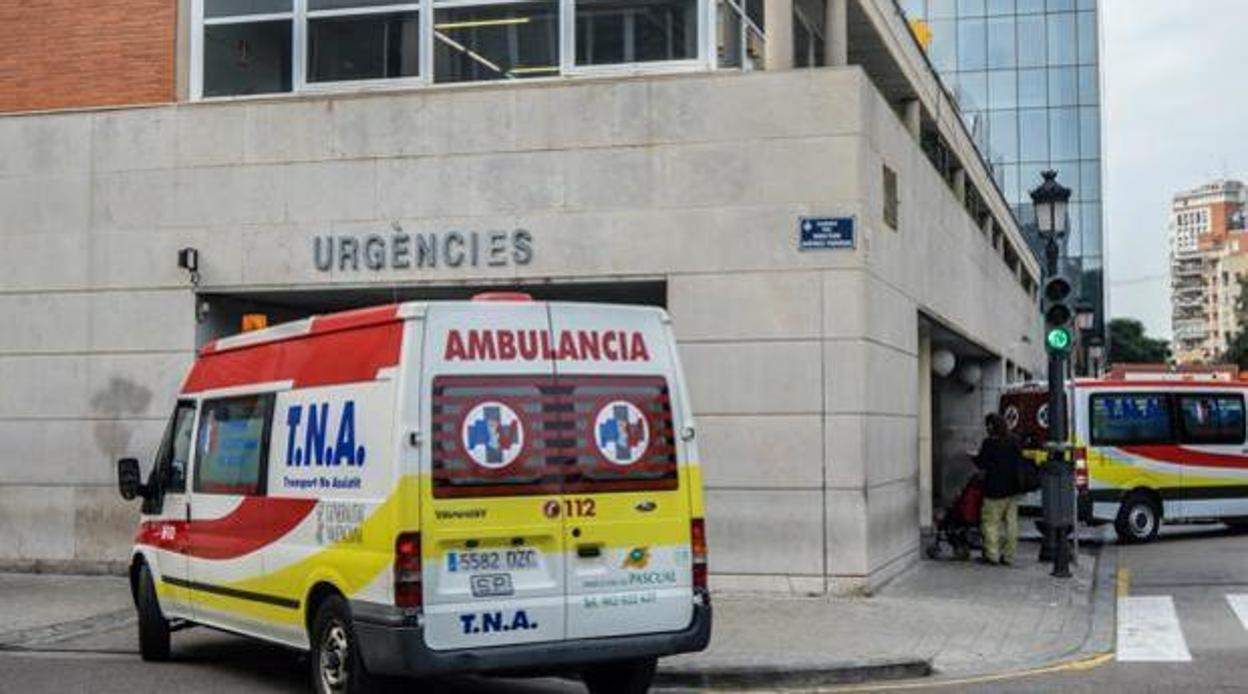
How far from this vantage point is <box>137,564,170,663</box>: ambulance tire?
10.4 metres

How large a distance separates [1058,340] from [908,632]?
18.1 ft

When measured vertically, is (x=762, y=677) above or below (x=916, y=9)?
below

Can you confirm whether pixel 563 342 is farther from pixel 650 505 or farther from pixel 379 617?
pixel 379 617

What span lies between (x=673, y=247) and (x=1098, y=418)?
915 cm

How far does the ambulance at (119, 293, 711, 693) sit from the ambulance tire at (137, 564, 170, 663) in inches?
72.2

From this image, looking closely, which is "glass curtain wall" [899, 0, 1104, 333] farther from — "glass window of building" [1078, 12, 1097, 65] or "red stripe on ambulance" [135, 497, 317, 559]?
"red stripe on ambulance" [135, 497, 317, 559]

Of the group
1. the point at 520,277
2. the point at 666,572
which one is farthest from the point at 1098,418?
the point at 666,572

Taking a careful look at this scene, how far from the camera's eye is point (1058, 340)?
50.9 ft

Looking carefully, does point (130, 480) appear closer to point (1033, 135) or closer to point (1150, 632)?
point (1150, 632)

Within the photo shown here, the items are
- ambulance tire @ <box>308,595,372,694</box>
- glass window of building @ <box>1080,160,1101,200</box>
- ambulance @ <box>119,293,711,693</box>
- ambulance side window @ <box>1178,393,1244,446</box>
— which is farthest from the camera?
glass window of building @ <box>1080,160,1101,200</box>

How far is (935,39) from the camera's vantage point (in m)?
71.0

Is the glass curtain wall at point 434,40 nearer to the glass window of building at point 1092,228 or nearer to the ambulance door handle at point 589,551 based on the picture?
the ambulance door handle at point 589,551

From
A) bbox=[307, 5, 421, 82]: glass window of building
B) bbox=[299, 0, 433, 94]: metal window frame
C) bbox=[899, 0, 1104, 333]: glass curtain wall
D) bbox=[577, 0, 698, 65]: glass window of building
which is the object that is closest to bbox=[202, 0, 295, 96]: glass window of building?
bbox=[299, 0, 433, 94]: metal window frame

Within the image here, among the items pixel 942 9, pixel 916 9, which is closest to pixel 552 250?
pixel 942 9
